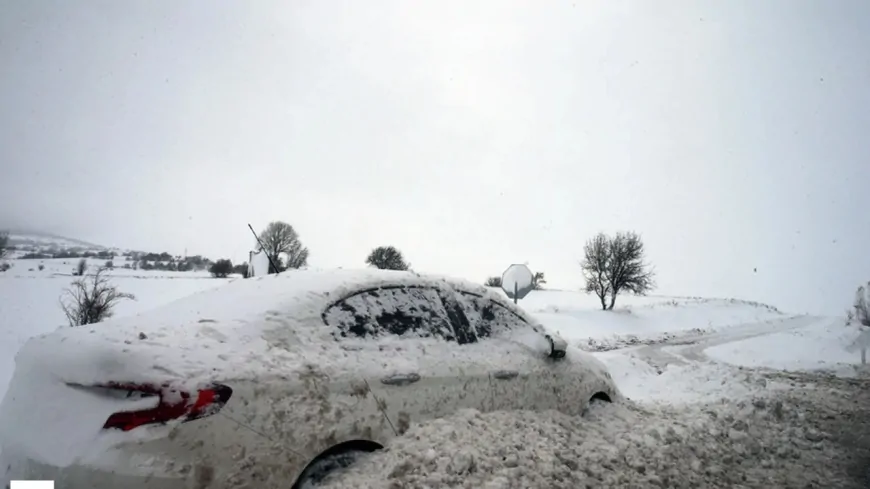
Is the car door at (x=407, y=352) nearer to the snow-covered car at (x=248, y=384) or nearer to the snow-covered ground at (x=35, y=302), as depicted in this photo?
the snow-covered car at (x=248, y=384)

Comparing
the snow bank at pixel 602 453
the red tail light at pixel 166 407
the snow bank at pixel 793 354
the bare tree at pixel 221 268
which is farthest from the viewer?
the bare tree at pixel 221 268

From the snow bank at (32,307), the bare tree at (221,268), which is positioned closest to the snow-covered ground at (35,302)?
the snow bank at (32,307)

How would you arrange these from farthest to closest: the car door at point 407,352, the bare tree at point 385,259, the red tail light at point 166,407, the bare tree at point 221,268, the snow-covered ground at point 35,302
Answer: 1. the bare tree at point 221,268
2. the bare tree at point 385,259
3. the snow-covered ground at point 35,302
4. the car door at point 407,352
5. the red tail light at point 166,407

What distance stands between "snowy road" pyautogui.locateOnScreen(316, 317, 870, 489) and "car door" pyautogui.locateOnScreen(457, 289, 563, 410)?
0.13 m

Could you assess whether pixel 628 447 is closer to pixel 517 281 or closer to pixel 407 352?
pixel 407 352

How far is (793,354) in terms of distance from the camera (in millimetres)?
15086

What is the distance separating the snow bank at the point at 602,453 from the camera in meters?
2.64

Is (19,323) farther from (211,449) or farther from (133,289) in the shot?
(211,449)

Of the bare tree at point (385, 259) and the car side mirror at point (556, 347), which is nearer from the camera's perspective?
the car side mirror at point (556, 347)

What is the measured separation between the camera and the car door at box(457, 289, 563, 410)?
11.6 ft

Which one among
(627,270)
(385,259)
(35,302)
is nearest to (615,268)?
(627,270)

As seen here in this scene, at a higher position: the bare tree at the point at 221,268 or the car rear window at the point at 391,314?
the bare tree at the point at 221,268

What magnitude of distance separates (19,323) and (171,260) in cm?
3880

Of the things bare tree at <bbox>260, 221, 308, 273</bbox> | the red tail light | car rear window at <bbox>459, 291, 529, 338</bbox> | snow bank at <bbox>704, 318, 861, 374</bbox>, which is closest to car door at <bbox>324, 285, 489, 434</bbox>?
car rear window at <bbox>459, 291, 529, 338</bbox>
